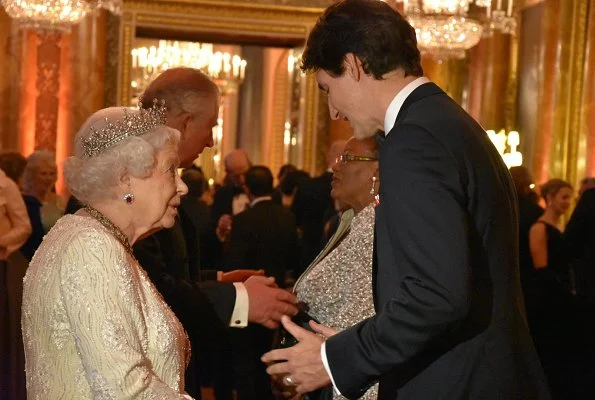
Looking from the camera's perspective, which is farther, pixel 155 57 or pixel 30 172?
pixel 155 57

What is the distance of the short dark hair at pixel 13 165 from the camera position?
25.2 feet

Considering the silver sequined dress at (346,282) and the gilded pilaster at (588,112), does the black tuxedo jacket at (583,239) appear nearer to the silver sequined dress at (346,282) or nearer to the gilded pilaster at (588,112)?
the silver sequined dress at (346,282)

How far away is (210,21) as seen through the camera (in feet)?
44.3

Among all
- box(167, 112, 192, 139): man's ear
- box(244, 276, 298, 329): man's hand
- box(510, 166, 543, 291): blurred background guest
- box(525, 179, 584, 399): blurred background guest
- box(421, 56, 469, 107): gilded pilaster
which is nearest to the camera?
box(244, 276, 298, 329): man's hand

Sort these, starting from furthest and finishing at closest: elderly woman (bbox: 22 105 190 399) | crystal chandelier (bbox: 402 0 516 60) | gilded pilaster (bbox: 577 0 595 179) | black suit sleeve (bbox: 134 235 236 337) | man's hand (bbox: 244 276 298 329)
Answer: gilded pilaster (bbox: 577 0 595 179)
crystal chandelier (bbox: 402 0 516 60)
man's hand (bbox: 244 276 298 329)
black suit sleeve (bbox: 134 235 236 337)
elderly woman (bbox: 22 105 190 399)

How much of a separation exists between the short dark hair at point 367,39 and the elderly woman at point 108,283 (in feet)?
2.00

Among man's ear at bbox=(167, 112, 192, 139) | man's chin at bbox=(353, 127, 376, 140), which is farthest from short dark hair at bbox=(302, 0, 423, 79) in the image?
man's ear at bbox=(167, 112, 192, 139)

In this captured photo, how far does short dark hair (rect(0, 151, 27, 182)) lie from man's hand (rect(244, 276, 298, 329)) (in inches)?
172

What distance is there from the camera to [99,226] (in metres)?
2.71

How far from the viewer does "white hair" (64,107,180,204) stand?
2818mm

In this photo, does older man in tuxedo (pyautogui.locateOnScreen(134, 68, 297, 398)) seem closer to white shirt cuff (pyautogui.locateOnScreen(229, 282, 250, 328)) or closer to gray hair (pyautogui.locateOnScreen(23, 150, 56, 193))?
white shirt cuff (pyautogui.locateOnScreen(229, 282, 250, 328))

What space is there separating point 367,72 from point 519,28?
1292 centimetres

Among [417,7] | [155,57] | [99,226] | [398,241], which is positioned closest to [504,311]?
[398,241]

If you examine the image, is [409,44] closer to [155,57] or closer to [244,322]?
[244,322]
